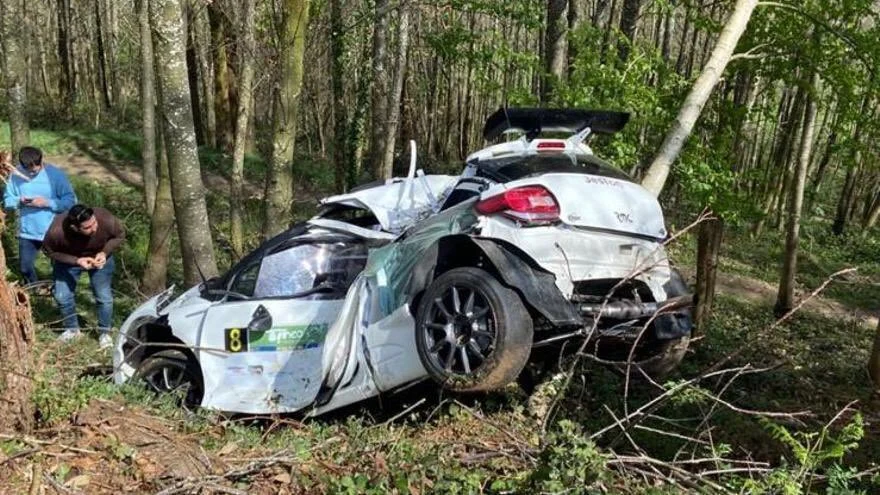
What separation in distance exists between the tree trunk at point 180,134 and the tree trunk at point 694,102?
4410mm

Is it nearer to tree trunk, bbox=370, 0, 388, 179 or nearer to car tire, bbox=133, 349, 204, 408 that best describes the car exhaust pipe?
car tire, bbox=133, 349, 204, 408

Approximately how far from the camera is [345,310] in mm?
5594

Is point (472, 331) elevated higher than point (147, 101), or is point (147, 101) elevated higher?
point (147, 101)

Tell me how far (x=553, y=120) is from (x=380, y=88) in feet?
28.8

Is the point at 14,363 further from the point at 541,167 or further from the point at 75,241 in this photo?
the point at 75,241

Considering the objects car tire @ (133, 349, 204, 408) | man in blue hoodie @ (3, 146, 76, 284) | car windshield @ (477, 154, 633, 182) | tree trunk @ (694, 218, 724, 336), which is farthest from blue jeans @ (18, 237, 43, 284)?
tree trunk @ (694, 218, 724, 336)

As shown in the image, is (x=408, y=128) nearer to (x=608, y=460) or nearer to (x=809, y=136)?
(x=809, y=136)

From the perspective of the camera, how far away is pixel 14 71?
37.7 feet

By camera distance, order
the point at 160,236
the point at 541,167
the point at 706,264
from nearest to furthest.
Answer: the point at 541,167
the point at 160,236
the point at 706,264

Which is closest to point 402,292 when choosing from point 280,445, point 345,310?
point 345,310

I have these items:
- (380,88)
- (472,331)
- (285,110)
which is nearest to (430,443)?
(472,331)

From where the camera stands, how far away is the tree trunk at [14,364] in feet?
12.9

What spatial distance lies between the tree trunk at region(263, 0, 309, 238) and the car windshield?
16.8 ft

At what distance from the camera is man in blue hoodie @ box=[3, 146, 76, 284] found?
8.16 metres
